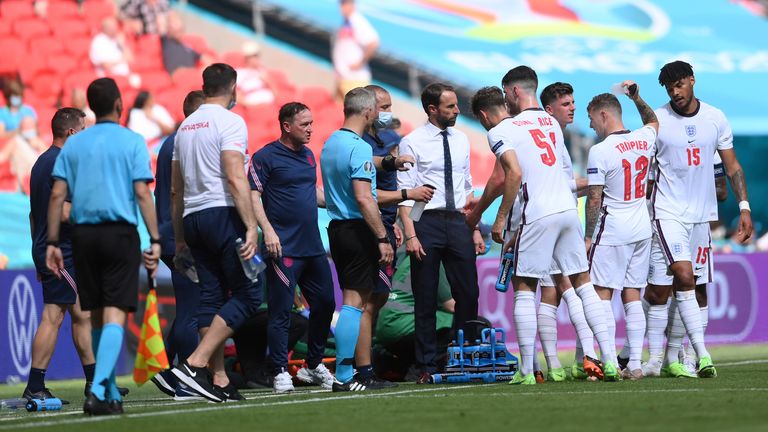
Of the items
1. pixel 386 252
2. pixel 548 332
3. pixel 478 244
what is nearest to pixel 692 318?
pixel 548 332

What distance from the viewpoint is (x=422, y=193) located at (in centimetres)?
1054

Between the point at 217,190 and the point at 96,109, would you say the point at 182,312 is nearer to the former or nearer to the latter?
the point at 217,190

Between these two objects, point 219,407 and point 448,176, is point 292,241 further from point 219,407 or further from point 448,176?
point 219,407

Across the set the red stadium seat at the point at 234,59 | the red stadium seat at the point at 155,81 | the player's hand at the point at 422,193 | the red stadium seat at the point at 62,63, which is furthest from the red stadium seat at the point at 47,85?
the player's hand at the point at 422,193

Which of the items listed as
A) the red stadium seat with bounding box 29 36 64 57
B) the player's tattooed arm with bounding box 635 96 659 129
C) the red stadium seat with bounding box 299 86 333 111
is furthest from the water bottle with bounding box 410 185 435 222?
the red stadium seat with bounding box 299 86 333 111

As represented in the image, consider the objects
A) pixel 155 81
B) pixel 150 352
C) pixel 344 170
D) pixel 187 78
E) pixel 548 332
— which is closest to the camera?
pixel 150 352

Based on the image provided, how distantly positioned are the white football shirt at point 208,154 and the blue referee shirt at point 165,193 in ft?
5.26

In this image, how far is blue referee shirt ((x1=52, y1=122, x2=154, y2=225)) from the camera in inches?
336

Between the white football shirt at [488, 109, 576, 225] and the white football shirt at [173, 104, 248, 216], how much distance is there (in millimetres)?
2018

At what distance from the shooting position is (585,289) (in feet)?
34.0

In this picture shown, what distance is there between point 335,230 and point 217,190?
1.25 m

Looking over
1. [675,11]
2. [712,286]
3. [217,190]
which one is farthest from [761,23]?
[217,190]

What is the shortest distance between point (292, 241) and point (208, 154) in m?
1.90

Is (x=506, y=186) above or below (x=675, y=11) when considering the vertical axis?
below
